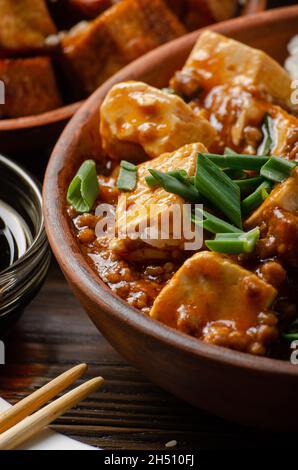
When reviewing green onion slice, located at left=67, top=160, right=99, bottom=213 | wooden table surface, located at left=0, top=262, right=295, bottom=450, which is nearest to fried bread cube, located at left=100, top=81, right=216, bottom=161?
green onion slice, located at left=67, top=160, right=99, bottom=213

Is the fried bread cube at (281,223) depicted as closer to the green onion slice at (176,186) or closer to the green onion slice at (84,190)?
the green onion slice at (176,186)

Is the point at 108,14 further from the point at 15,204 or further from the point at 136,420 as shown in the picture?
the point at 136,420

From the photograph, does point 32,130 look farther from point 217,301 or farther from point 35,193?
point 217,301

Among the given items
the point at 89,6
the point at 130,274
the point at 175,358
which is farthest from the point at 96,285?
the point at 89,6

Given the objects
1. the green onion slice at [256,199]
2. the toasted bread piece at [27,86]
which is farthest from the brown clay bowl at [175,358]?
the toasted bread piece at [27,86]
